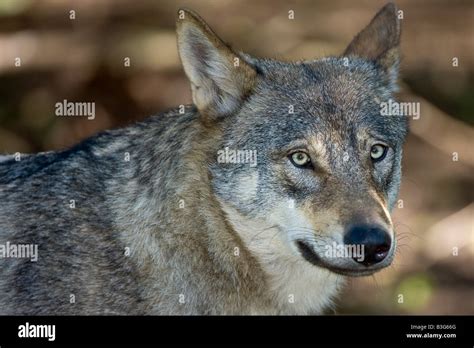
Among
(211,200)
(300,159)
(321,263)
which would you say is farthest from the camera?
(211,200)

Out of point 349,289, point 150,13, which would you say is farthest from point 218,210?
point 150,13

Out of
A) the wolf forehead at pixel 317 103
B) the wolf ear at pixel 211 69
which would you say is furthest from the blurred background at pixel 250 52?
the wolf ear at pixel 211 69

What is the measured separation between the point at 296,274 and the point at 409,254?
23.5ft

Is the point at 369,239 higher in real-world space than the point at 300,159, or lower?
lower

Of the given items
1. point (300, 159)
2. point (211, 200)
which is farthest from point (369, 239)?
point (211, 200)

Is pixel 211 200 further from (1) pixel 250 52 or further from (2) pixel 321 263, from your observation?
(1) pixel 250 52

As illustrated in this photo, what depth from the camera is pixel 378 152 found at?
764 centimetres

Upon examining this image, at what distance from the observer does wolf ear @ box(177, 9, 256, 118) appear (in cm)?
746

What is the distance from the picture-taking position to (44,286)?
7.46m

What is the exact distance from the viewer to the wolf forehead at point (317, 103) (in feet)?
24.7

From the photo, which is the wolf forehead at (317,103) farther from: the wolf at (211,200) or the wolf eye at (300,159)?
the wolf eye at (300,159)

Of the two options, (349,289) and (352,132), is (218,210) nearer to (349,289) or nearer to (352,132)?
(352,132)

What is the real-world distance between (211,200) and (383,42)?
2183 millimetres
